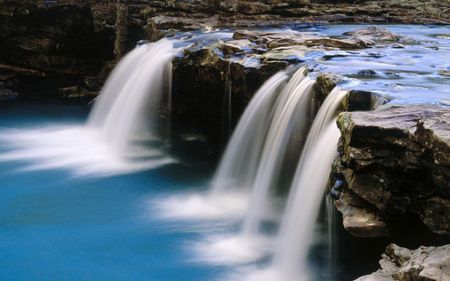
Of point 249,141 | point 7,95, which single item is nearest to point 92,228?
point 249,141

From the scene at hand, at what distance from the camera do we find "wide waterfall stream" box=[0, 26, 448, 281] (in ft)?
25.6

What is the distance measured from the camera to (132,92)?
47.1 feet

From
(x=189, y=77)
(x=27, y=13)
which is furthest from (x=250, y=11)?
(x=27, y=13)

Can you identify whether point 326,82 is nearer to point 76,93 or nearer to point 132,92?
point 132,92

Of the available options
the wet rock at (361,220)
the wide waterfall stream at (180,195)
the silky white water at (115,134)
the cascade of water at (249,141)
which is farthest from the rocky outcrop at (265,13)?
the wet rock at (361,220)

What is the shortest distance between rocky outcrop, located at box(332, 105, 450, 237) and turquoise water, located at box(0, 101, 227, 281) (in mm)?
2349

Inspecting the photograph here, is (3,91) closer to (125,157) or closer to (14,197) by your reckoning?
(125,157)

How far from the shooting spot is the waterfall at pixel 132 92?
1376 centimetres

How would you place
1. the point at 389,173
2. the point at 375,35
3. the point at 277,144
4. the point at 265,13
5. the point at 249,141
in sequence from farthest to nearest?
the point at 265,13, the point at 375,35, the point at 249,141, the point at 277,144, the point at 389,173

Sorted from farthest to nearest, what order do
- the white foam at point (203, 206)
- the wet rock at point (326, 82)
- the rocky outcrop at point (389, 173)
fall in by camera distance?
the white foam at point (203, 206), the wet rock at point (326, 82), the rocky outcrop at point (389, 173)

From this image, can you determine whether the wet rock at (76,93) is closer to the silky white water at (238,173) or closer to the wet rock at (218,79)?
the wet rock at (218,79)

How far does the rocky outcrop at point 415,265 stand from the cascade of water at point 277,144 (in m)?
3.27

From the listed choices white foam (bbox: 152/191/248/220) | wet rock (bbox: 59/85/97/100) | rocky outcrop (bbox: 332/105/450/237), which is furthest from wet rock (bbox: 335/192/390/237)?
wet rock (bbox: 59/85/97/100)

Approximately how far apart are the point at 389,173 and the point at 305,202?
1.79 meters
